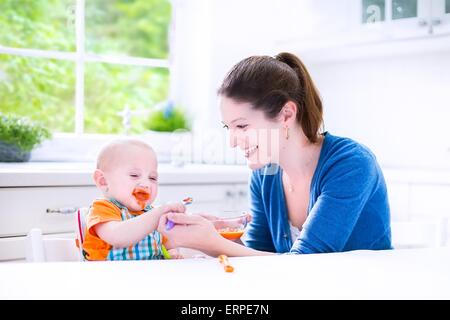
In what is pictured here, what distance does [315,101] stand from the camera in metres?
1.65

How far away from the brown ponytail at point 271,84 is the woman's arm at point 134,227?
1.22 feet

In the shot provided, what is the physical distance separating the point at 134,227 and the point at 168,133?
1.79 m

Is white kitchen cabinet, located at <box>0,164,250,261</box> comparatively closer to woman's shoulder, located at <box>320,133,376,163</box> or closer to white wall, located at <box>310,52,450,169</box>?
woman's shoulder, located at <box>320,133,376,163</box>

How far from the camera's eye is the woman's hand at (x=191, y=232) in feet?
4.05

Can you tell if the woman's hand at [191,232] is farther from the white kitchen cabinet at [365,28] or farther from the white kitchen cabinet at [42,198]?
the white kitchen cabinet at [365,28]

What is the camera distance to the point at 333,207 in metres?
1.44

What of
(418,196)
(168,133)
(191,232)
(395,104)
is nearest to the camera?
(191,232)

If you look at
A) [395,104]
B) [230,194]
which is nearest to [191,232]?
[230,194]

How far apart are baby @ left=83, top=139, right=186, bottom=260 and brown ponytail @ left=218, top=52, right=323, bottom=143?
287 millimetres

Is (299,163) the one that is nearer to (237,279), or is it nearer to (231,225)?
(231,225)

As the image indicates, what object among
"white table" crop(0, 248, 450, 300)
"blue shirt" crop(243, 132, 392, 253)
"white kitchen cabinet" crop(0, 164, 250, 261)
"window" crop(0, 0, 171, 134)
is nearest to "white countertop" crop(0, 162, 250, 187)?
"white kitchen cabinet" crop(0, 164, 250, 261)

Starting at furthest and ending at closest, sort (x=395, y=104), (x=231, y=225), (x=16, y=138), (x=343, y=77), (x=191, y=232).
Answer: (x=343, y=77), (x=395, y=104), (x=16, y=138), (x=231, y=225), (x=191, y=232)
